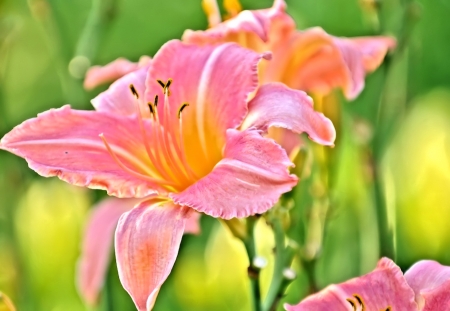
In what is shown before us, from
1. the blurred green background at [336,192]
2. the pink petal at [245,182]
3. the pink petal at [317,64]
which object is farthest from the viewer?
the blurred green background at [336,192]

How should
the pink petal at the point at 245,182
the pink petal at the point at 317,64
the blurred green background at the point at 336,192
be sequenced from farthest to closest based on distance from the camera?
the blurred green background at the point at 336,192 < the pink petal at the point at 317,64 < the pink petal at the point at 245,182

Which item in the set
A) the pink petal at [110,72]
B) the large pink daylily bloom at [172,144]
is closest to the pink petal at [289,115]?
the large pink daylily bloom at [172,144]

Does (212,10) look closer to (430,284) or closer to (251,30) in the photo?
(251,30)

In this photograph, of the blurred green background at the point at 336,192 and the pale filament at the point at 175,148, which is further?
the blurred green background at the point at 336,192

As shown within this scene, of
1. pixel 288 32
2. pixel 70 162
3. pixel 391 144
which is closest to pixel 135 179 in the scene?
pixel 70 162

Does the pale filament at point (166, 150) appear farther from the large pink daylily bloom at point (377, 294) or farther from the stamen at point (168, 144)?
the large pink daylily bloom at point (377, 294)

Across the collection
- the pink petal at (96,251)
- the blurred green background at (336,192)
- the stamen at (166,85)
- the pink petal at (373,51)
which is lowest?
the blurred green background at (336,192)

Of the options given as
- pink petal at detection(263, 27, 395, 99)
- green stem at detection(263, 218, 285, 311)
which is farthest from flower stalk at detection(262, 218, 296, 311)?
pink petal at detection(263, 27, 395, 99)

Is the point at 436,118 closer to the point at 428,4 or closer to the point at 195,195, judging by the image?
the point at 428,4
